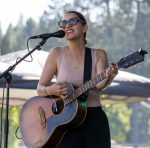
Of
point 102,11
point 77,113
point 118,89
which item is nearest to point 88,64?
point 77,113

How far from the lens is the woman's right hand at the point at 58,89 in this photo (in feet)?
10.4

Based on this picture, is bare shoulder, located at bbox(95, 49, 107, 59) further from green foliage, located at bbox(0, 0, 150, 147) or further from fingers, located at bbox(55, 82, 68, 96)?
green foliage, located at bbox(0, 0, 150, 147)

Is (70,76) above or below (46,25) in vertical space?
below

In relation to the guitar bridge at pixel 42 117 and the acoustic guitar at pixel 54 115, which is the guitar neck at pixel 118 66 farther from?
the guitar bridge at pixel 42 117

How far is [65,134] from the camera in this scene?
3150 millimetres

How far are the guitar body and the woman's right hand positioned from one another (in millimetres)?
72

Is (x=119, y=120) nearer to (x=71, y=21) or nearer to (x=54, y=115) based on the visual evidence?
(x=54, y=115)

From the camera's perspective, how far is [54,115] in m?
3.38

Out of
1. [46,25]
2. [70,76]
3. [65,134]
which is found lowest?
[65,134]

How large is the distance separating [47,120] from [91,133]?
50cm

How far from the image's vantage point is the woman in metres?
3.06

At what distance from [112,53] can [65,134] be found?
64.3ft

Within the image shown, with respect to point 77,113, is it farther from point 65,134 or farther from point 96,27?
point 96,27

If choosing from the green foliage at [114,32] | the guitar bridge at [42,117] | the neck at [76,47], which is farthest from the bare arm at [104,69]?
the green foliage at [114,32]
